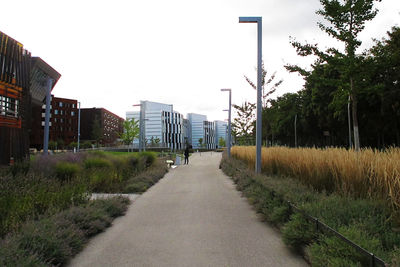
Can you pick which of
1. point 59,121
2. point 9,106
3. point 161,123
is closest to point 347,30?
point 9,106

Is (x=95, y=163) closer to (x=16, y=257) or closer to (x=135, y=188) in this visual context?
(x=135, y=188)

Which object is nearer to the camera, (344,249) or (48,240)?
(344,249)

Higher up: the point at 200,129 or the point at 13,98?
the point at 200,129

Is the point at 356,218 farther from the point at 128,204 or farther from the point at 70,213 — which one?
the point at 128,204

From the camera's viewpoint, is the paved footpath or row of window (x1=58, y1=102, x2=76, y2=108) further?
row of window (x1=58, y1=102, x2=76, y2=108)

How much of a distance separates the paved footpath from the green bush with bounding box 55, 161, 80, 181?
3.57m

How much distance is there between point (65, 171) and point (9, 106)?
36.4ft

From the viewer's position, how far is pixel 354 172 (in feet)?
17.9

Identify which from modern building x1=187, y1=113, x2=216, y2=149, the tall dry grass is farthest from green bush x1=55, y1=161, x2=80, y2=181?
modern building x1=187, y1=113, x2=216, y2=149

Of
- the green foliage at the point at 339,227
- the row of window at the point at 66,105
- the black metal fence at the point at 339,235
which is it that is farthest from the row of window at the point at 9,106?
the row of window at the point at 66,105

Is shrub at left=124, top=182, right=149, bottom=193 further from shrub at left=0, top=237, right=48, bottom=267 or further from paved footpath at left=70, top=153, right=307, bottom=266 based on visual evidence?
shrub at left=0, top=237, right=48, bottom=267

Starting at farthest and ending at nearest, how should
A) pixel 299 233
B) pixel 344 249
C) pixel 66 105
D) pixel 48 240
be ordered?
pixel 66 105 → pixel 299 233 → pixel 48 240 → pixel 344 249

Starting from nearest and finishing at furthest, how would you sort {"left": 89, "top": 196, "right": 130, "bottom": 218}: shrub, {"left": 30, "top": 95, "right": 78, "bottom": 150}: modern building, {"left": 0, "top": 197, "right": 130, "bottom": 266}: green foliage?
{"left": 0, "top": 197, "right": 130, "bottom": 266}: green foliage → {"left": 89, "top": 196, "right": 130, "bottom": 218}: shrub → {"left": 30, "top": 95, "right": 78, "bottom": 150}: modern building

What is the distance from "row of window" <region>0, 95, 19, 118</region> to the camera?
57.7 ft
